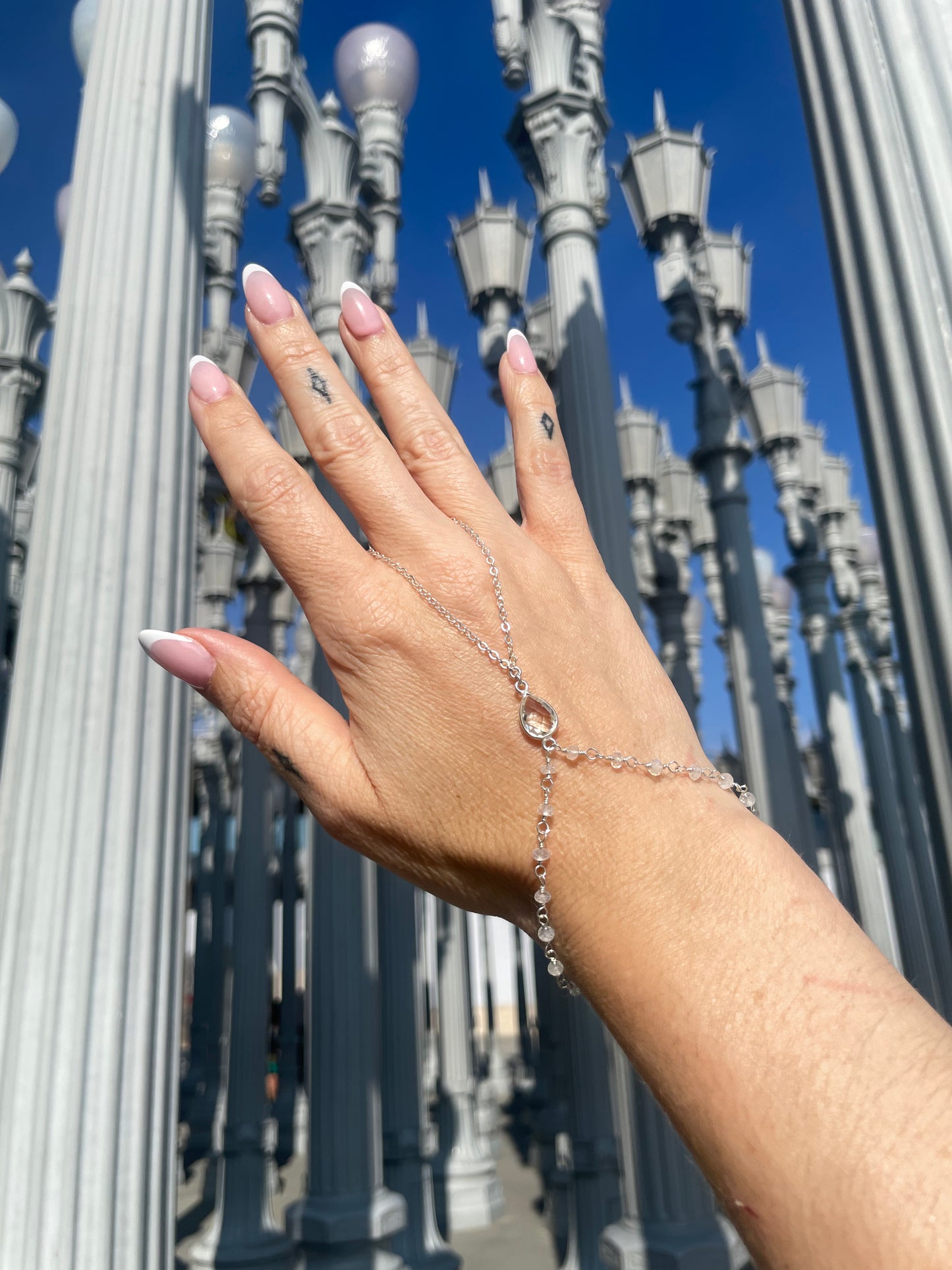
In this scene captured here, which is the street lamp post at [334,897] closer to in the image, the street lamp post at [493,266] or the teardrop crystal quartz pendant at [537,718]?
the street lamp post at [493,266]

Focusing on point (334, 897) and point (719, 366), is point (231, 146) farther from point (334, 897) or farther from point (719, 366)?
point (334, 897)

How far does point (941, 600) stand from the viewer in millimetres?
2480

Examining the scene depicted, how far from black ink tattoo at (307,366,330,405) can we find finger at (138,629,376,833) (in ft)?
1.44

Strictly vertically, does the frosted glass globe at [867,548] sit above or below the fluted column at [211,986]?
above

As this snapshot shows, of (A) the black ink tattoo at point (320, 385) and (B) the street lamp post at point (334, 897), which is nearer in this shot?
(A) the black ink tattoo at point (320, 385)

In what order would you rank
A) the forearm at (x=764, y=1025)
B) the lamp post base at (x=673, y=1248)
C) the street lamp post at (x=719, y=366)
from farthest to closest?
1. the street lamp post at (x=719, y=366)
2. the lamp post base at (x=673, y=1248)
3. the forearm at (x=764, y=1025)

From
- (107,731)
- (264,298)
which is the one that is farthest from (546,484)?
(107,731)

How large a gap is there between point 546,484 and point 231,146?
1070 centimetres

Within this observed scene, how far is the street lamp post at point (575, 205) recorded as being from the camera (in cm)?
725

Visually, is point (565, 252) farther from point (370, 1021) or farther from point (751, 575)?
point (370, 1021)

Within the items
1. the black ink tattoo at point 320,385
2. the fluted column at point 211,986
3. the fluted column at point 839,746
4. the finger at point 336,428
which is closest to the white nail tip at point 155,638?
the finger at point 336,428

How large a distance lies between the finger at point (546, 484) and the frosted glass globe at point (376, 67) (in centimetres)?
1093

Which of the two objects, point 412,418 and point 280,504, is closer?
point 280,504

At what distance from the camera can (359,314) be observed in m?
1.53
